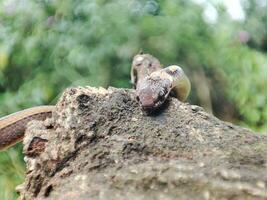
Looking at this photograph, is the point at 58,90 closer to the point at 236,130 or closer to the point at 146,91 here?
the point at 146,91

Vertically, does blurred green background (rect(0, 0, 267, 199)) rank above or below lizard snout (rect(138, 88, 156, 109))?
below

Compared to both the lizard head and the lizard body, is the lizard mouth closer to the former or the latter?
the lizard head

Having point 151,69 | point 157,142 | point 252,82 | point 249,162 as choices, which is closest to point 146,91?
point 157,142

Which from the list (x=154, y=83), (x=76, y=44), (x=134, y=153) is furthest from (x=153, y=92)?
(x=76, y=44)

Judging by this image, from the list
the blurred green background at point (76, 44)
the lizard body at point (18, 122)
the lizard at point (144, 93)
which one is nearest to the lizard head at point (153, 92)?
the lizard at point (144, 93)

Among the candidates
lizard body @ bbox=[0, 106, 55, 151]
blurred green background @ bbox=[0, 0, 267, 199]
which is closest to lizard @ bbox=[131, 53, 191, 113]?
lizard body @ bbox=[0, 106, 55, 151]

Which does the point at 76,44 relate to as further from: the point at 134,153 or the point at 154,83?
the point at 134,153
